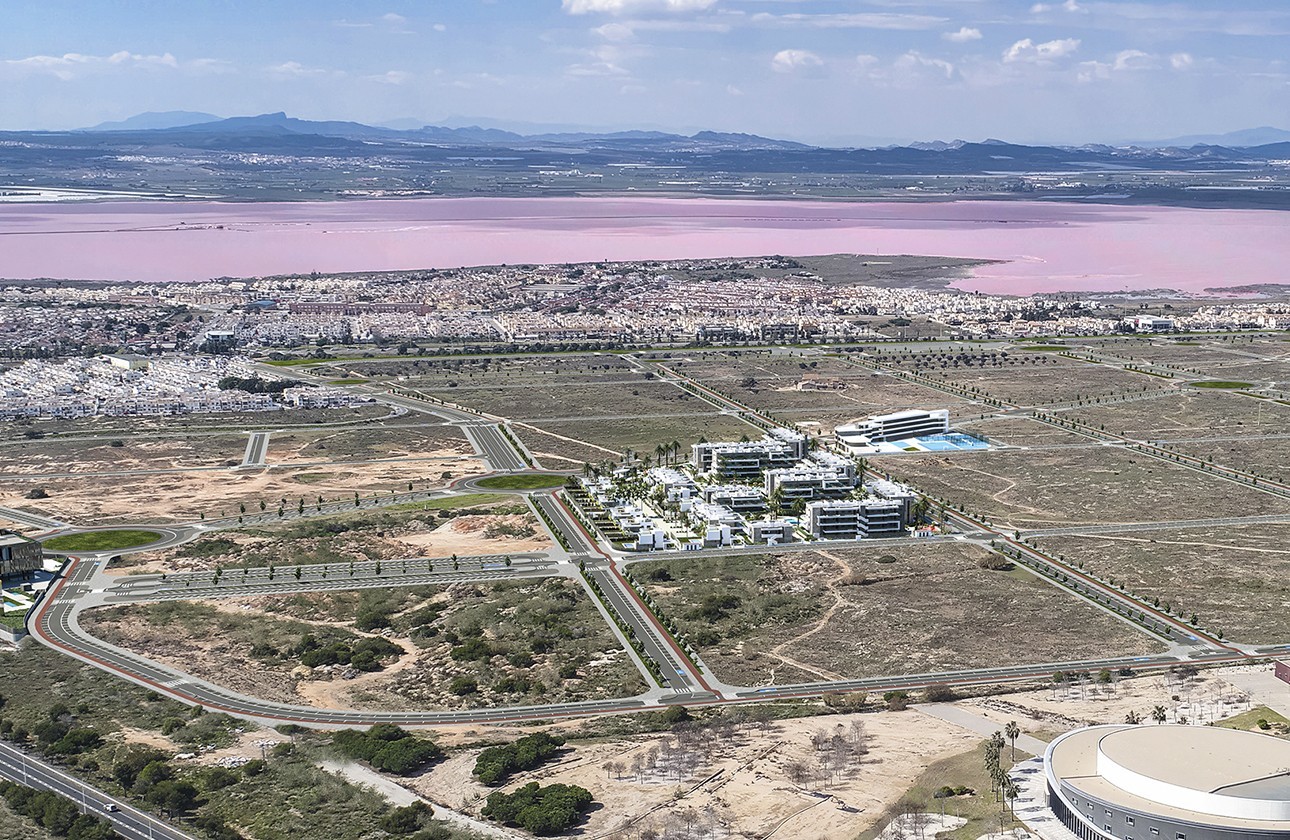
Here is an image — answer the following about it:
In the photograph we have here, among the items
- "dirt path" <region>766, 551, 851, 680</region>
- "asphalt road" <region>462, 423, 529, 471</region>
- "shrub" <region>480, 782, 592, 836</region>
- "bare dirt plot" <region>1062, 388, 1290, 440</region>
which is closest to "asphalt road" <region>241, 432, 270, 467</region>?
"asphalt road" <region>462, 423, 529, 471</region>

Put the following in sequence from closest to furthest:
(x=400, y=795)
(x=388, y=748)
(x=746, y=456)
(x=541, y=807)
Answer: (x=541, y=807)
(x=400, y=795)
(x=388, y=748)
(x=746, y=456)

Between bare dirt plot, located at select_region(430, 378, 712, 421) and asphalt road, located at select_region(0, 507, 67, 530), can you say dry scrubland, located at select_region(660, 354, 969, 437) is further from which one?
asphalt road, located at select_region(0, 507, 67, 530)

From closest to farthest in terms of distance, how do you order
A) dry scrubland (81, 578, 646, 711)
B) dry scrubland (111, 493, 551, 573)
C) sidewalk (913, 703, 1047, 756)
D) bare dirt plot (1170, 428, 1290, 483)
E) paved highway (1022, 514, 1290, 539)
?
sidewalk (913, 703, 1047, 756) → dry scrubland (81, 578, 646, 711) → dry scrubland (111, 493, 551, 573) → paved highway (1022, 514, 1290, 539) → bare dirt plot (1170, 428, 1290, 483)

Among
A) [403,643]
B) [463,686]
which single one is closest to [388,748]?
[463,686]

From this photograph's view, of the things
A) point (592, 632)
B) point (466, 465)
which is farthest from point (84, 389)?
point (592, 632)

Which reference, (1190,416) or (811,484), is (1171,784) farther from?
(1190,416)

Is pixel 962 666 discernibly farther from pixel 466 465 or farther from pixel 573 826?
pixel 466 465
